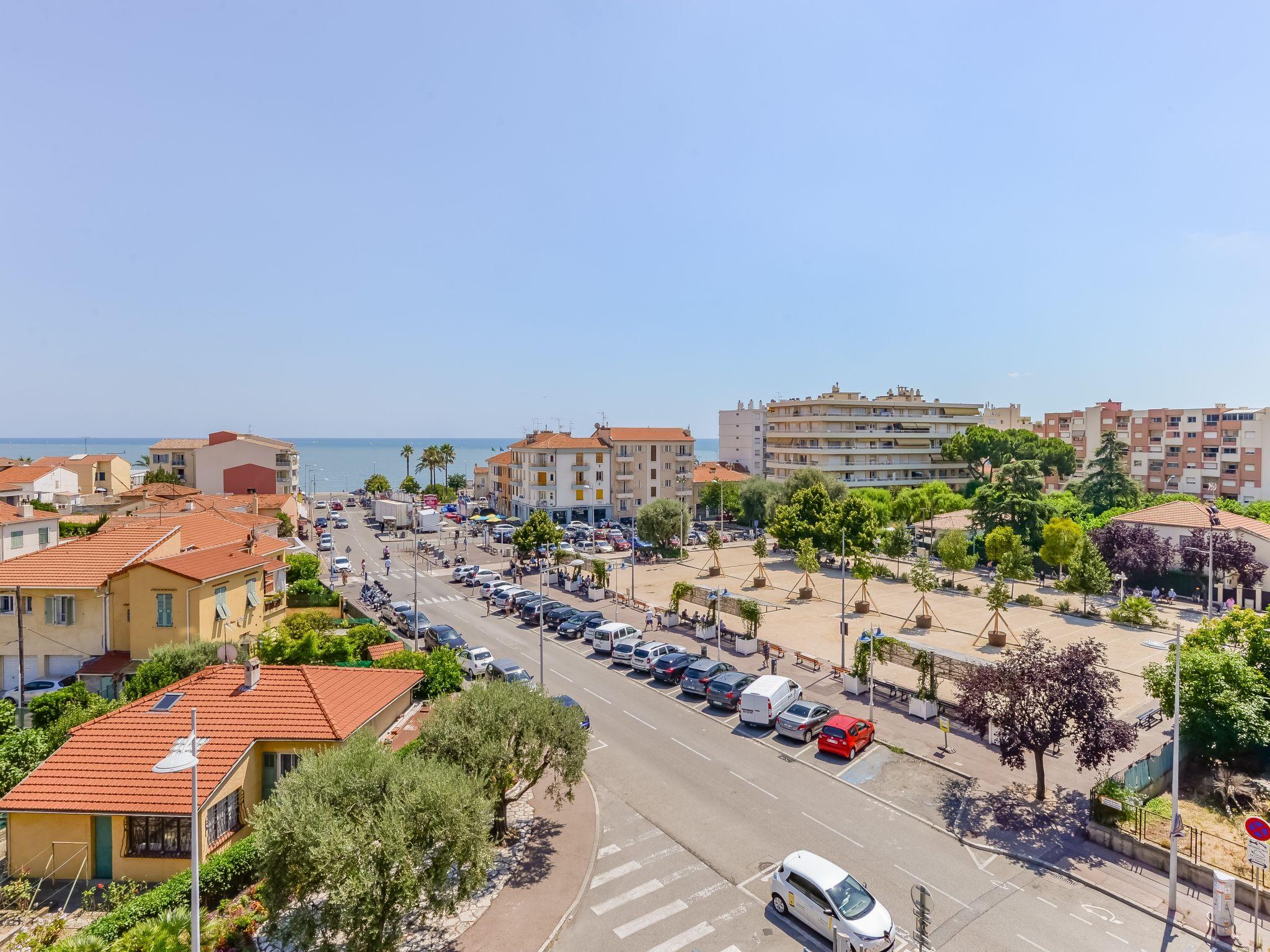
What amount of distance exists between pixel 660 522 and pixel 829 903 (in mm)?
48868

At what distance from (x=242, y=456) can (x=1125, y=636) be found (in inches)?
3469

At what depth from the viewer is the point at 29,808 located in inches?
606

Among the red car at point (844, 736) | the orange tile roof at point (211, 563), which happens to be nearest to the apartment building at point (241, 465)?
the orange tile roof at point (211, 563)

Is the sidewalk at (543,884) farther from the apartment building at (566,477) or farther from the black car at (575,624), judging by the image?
the apartment building at (566,477)

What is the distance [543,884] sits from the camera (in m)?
15.8

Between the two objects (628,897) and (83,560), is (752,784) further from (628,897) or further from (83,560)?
(83,560)

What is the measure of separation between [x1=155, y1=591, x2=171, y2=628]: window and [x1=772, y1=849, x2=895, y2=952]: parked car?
2588cm

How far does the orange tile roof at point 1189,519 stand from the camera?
1838 inches

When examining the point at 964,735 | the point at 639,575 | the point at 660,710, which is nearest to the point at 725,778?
the point at 660,710

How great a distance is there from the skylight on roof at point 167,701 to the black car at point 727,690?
18.7 m

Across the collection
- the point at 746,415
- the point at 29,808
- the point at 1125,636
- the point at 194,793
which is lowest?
the point at 1125,636

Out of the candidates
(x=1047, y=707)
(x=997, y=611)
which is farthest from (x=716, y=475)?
(x=1047, y=707)

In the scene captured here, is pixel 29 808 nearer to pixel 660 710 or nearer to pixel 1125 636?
pixel 660 710

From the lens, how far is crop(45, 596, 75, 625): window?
91.2ft
